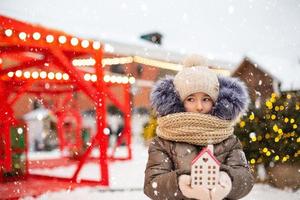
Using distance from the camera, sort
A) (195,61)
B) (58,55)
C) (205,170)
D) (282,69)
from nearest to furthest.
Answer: (205,170) → (195,61) → (58,55) → (282,69)

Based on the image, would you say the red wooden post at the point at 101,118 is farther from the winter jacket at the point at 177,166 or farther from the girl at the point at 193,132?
the winter jacket at the point at 177,166

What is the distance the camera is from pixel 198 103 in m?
2.82

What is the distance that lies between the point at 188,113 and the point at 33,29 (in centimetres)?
524

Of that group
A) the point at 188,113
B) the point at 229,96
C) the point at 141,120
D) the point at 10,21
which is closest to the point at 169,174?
the point at 188,113

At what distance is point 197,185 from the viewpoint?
2242 mm

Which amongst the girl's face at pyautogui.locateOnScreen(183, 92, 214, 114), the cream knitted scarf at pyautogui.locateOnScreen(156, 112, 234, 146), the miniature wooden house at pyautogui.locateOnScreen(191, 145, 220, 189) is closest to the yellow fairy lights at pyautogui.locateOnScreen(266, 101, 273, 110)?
the girl's face at pyautogui.locateOnScreen(183, 92, 214, 114)

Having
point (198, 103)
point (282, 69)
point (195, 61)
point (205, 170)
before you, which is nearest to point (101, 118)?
point (195, 61)

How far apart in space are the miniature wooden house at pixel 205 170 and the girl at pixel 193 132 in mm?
121

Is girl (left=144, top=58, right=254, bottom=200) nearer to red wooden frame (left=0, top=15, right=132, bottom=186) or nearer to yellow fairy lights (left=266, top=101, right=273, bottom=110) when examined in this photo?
red wooden frame (left=0, top=15, right=132, bottom=186)

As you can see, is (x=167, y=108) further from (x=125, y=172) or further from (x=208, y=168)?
(x=125, y=172)

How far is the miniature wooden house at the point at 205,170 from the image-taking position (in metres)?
2.20

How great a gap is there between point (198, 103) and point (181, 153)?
1.19 ft

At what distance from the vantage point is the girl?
8.14 feet

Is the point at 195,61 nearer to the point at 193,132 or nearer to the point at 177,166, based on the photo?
the point at 193,132
